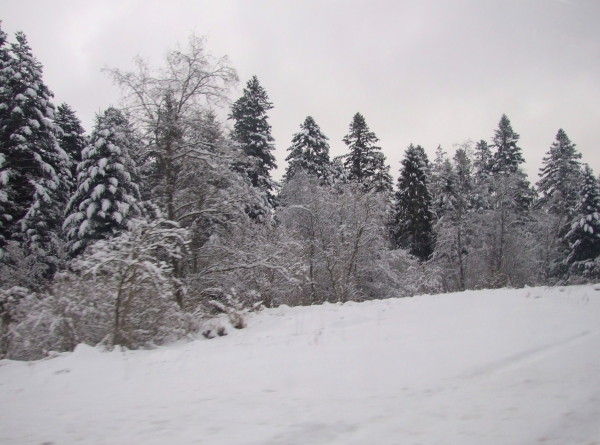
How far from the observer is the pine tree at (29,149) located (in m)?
19.5

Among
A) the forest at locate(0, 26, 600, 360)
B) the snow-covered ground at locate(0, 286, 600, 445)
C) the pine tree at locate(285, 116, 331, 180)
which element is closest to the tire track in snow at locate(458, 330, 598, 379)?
the snow-covered ground at locate(0, 286, 600, 445)

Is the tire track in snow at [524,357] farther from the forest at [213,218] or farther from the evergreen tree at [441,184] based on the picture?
the evergreen tree at [441,184]

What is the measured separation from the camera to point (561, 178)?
3375 cm

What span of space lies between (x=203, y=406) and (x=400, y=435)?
5.72ft

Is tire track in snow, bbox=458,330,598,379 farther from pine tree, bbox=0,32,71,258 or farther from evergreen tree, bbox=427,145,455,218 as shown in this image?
evergreen tree, bbox=427,145,455,218

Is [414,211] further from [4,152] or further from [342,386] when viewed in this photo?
[342,386]

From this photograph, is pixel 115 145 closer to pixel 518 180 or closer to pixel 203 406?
pixel 203 406

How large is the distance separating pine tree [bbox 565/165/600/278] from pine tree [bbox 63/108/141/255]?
1221 inches

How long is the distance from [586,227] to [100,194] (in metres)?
33.2

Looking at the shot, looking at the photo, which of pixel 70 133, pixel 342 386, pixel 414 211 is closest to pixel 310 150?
pixel 414 211

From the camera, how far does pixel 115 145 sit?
65.4ft

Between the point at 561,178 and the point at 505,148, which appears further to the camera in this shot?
the point at 505,148

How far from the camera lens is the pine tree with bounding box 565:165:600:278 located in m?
26.8

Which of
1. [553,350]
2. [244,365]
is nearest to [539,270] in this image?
[553,350]
